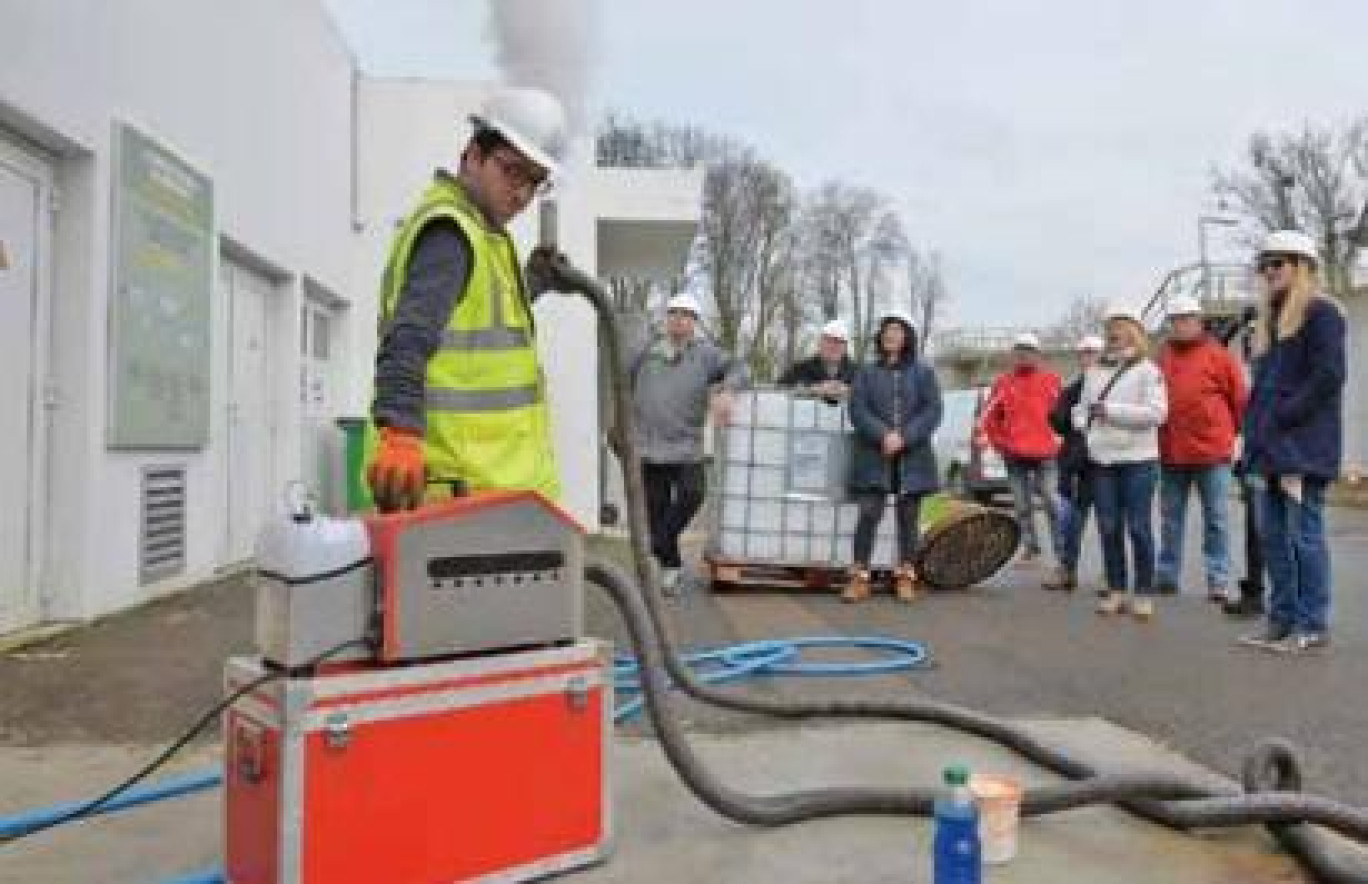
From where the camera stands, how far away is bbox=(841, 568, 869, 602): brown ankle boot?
28.2 ft

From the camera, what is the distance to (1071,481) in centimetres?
937

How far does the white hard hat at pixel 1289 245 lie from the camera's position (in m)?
6.51

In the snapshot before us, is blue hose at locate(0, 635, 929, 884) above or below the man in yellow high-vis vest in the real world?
below

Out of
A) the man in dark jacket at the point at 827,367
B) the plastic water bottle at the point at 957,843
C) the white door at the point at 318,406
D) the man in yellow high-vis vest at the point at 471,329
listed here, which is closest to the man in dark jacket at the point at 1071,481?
the man in dark jacket at the point at 827,367

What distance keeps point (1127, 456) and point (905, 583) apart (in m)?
1.57

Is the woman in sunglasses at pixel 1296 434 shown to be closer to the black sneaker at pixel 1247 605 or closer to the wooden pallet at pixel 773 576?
the black sneaker at pixel 1247 605

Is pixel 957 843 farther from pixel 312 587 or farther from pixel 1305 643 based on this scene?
pixel 1305 643

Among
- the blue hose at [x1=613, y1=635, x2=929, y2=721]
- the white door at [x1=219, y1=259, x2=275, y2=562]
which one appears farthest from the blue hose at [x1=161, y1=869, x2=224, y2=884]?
the white door at [x1=219, y1=259, x2=275, y2=562]

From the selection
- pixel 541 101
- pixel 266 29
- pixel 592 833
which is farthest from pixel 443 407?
pixel 266 29

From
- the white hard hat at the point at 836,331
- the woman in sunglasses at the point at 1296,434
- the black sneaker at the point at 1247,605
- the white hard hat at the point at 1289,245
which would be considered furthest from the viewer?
the white hard hat at the point at 836,331

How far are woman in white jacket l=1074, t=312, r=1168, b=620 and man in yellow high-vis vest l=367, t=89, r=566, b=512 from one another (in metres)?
5.12

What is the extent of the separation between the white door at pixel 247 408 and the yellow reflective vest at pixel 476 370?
6592 millimetres

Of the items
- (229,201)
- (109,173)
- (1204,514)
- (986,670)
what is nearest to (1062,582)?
(1204,514)

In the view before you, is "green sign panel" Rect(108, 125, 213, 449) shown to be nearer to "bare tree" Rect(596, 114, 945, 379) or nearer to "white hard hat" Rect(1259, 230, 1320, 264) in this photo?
"white hard hat" Rect(1259, 230, 1320, 264)
